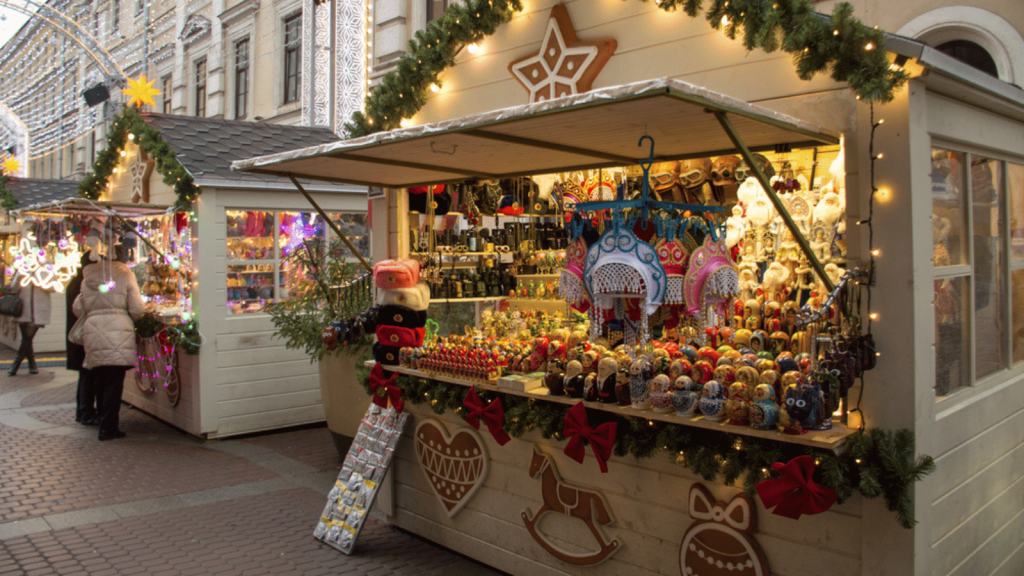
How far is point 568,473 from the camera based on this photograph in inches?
152

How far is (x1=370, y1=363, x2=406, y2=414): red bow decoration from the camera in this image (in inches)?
190

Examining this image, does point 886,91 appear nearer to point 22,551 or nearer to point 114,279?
point 22,551

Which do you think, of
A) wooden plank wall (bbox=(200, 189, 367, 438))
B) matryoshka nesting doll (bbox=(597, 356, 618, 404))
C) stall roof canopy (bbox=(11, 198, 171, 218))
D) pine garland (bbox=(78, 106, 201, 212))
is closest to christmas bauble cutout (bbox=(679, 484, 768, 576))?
matryoshka nesting doll (bbox=(597, 356, 618, 404))

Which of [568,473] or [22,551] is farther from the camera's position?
[22,551]

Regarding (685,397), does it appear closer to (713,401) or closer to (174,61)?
(713,401)

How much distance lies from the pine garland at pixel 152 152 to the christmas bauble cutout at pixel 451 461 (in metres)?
4.29

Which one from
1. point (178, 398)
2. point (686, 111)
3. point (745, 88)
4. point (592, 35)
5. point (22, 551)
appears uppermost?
point (592, 35)

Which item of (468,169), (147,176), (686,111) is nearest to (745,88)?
(686,111)

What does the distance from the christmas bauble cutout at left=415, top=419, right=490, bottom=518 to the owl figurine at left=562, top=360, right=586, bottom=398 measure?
905mm

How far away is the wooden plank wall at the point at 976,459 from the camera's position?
119 inches

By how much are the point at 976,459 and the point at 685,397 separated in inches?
57.3

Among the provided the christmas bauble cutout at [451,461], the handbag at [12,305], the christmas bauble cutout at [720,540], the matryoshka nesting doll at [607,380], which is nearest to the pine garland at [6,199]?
the handbag at [12,305]

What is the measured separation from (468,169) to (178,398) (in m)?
5.16

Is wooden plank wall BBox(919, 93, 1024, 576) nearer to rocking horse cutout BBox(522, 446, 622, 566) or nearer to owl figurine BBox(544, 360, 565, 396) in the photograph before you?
rocking horse cutout BBox(522, 446, 622, 566)
